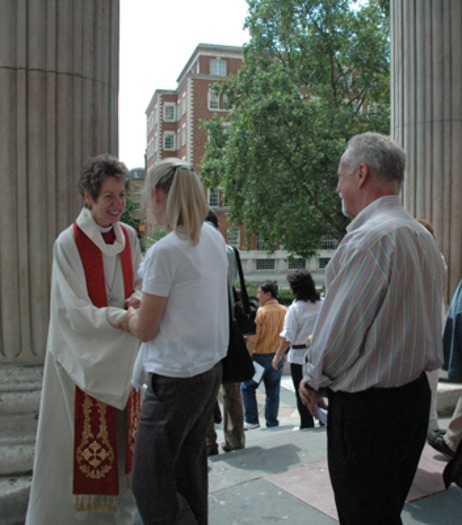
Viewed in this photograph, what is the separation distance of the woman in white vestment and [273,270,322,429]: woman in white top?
129 inches

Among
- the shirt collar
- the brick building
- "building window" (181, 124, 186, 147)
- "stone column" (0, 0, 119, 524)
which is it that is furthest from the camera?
"building window" (181, 124, 186, 147)

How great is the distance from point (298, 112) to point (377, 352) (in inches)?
872

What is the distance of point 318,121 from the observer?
2412cm

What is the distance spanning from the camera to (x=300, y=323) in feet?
20.2

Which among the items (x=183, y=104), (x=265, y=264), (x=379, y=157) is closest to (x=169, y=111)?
(x=183, y=104)

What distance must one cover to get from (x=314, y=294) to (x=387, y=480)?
424 centimetres

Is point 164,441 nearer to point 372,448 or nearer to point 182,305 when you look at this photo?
point 182,305

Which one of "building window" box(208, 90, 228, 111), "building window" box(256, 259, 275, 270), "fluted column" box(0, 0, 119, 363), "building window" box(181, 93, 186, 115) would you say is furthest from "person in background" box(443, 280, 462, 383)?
"building window" box(181, 93, 186, 115)

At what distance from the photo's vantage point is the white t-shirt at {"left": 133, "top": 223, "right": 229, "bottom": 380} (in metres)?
2.35

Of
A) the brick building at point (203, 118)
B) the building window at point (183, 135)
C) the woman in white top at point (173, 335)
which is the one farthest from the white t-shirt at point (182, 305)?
the building window at point (183, 135)

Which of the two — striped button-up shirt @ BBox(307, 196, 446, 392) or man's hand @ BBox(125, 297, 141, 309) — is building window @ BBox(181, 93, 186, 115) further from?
striped button-up shirt @ BBox(307, 196, 446, 392)

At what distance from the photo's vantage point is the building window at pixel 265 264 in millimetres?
50656

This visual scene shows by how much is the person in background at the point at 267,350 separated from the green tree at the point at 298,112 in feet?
54.9

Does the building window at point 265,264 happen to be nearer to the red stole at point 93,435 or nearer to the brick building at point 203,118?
the brick building at point 203,118
